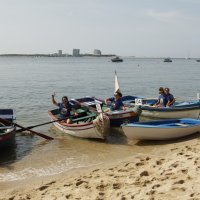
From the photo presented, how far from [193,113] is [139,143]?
194 inches

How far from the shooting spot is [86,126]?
1394cm

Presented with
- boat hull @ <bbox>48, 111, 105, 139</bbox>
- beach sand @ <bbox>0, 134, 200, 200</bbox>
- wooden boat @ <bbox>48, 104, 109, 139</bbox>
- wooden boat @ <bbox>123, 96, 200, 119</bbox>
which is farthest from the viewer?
wooden boat @ <bbox>123, 96, 200, 119</bbox>

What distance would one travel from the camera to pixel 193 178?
7098 mm

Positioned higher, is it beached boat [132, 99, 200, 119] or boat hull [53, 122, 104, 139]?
beached boat [132, 99, 200, 119]

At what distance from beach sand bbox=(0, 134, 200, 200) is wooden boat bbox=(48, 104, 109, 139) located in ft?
12.4

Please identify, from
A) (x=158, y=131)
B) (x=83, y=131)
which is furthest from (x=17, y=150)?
(x=158, y=131)

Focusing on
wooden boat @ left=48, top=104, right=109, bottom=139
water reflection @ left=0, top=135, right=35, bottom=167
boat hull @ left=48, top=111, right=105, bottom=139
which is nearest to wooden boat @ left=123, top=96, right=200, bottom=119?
wooden boat @ left=48, top=104, right=109, bottom=139

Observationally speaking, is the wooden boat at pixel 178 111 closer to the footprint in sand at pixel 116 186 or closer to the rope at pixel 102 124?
the rope at pixel 102 124

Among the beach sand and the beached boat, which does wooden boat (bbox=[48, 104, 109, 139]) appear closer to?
the beached boat

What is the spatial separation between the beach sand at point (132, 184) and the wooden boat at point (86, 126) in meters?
3.77

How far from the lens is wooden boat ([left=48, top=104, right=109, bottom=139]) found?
1347cm

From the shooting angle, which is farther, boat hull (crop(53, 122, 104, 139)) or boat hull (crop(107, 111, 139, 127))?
boat hull (crop(107, 111, 139, 127))

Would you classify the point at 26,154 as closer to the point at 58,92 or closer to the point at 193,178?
the point at 193,178

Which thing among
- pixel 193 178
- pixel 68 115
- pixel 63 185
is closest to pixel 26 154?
pixel 68 115
